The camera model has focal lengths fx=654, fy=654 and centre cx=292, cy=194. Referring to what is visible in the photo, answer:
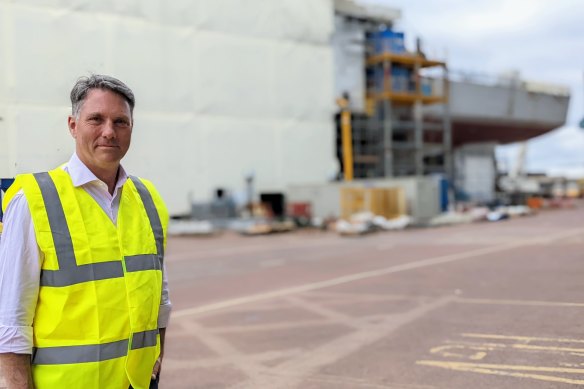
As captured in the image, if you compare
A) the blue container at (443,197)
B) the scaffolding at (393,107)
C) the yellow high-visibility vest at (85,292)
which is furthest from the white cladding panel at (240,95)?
the yellow high-visibility vest at (85,292)

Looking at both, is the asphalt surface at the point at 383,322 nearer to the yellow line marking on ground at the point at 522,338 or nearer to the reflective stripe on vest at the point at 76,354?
the yellow line marking on ground at the point at 522,338

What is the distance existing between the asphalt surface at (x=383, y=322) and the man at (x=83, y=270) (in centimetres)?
258

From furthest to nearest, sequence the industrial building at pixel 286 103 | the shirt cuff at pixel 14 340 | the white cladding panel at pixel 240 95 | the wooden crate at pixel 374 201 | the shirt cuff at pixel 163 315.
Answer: the industrial building at pixel 286 103 < the white cladding panel at pixel 240 95 < the wooden crate at pixel 374 201 < the shirt cuff at pixel 163 315 < the shirt cuff at pixel 14 340

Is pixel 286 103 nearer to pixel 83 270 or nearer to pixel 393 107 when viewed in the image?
pixel 393 107

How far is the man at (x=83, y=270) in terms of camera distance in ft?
7.67

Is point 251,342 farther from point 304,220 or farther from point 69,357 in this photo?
point 304,220

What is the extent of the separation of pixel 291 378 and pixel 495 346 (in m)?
1.72

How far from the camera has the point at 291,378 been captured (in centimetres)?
564

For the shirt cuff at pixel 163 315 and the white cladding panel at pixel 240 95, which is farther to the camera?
the white cladding panel at pixel 240 95

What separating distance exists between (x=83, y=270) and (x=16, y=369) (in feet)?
Answer: 1.35

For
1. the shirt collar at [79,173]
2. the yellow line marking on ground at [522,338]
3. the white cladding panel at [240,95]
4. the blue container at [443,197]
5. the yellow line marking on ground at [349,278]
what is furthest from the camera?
the blue container at [443,197]

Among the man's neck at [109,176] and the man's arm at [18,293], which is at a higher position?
the man's neck at [109,176]

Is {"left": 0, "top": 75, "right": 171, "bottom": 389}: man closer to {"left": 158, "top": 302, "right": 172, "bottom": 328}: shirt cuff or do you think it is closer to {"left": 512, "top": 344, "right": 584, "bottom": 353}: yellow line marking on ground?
{"left": 158, "top": 302, "right": 172, "bottom": 328}: shirt cuff

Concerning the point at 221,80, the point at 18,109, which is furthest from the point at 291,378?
the point at 221,80
